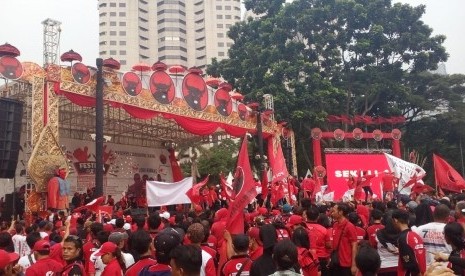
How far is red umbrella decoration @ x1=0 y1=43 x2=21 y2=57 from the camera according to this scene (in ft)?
36.2

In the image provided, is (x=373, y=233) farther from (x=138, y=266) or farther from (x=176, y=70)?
(x=176, y=70)

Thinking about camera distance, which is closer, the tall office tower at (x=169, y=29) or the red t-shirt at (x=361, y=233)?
the red t-shirt at (x=361, y=233)

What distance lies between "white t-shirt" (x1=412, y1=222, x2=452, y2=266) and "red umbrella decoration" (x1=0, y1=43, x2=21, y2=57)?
9.98 m

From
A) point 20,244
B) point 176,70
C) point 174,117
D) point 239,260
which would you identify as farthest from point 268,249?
point 176,70

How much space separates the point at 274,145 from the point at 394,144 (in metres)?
6.20

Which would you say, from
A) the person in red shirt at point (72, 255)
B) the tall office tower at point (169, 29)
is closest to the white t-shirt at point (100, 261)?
the person in red shirt at point (72, 255)

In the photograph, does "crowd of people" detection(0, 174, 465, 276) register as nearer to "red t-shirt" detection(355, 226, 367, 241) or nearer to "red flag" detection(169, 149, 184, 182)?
Answer: "red t-shirt" detection(355, 226, 367, 241)

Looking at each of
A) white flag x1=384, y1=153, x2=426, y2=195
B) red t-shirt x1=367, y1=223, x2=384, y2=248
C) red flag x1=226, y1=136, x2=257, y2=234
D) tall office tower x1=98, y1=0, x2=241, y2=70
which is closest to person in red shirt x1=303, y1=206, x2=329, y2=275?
red t-shirt x1=367, y1=223, x2=384, y2=248

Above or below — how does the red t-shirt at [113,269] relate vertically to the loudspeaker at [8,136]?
below

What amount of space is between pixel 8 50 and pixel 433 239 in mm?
10104

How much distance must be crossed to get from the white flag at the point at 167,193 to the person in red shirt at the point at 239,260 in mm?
6125

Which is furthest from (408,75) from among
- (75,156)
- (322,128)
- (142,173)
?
(75,156)

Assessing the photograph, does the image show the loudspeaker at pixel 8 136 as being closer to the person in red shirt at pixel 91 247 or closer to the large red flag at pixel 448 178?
the person in red shirt at pixel 91 247

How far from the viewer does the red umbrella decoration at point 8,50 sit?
11.0m
